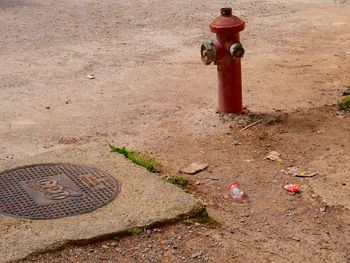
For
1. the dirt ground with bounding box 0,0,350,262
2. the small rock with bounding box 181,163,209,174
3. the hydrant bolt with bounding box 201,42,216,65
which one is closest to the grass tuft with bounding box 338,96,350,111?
the dirt ground with bounding box 0,0,350,262

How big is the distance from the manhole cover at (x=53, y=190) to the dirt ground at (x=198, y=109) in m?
0.43

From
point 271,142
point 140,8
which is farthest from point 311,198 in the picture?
point 140,8

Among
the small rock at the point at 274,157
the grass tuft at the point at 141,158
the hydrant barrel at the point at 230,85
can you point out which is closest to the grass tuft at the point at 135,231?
the grass tuft at the point at 141,158

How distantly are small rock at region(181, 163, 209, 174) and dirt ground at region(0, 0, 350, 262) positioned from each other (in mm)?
52

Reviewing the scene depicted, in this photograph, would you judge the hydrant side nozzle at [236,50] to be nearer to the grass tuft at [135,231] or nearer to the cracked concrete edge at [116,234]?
the cracked concrete edge at [116,234]

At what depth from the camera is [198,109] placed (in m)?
5.85

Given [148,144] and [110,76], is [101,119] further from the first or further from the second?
[110,76]

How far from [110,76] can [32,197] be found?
290 centimetres

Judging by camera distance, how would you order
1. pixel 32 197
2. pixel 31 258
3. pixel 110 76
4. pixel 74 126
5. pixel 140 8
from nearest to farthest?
1. pixel 31 258
2. pixel 32 197
3. pixel 74 126
4. pixel 110 76
5. pixel 140 8

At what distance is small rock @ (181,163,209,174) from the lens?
468 cm

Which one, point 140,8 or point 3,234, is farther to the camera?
point 140,8

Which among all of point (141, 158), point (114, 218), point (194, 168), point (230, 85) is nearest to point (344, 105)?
point (230, 85)

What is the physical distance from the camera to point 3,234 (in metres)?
3.65

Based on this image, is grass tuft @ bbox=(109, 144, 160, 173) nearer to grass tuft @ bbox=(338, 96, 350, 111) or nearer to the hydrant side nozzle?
the hydrant side nozzle
